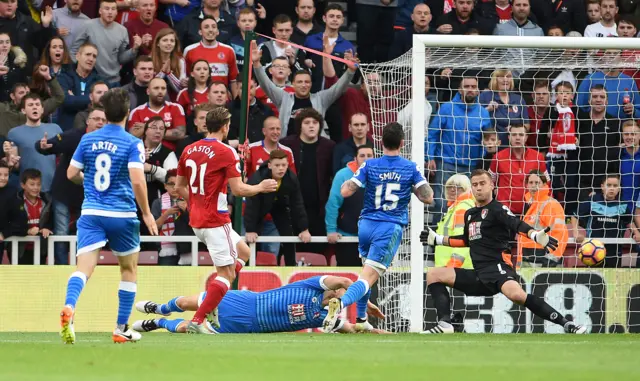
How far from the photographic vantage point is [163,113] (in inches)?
636

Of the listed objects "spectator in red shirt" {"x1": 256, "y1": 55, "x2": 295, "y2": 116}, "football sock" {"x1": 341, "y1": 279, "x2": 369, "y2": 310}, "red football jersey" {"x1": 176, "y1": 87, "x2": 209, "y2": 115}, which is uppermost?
"spectator in red shirt" {"x1": 256, "y1": 55, "x2": 295, "y2": 116}

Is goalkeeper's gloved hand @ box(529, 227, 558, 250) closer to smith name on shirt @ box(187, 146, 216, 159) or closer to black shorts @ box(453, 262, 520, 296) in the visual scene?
black shorts @ box(453, 262, 520, 296)

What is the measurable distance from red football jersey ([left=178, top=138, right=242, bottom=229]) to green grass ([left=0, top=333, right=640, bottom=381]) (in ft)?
4.42

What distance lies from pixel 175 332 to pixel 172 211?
3.01 m

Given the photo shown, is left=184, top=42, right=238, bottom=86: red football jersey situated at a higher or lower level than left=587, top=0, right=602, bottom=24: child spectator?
lower

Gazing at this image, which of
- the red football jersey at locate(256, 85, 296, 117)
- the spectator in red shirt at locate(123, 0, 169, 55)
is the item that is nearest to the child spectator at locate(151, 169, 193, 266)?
the red football jersey at locate(256, 85, 296, 117)

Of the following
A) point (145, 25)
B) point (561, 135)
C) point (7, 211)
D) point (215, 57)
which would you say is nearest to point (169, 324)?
point (7, 211)

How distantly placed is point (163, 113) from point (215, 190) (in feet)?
15.1

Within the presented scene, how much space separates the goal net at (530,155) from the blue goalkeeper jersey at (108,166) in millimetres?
4710

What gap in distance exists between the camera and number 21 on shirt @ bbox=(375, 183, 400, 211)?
12.8 meters

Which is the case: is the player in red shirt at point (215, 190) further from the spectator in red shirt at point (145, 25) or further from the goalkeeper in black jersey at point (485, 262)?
the spectator in red shirt at point (145, 25)

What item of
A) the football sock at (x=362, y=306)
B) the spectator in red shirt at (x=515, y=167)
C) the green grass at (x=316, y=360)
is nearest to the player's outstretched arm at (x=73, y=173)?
the green grass at (x=316, y=360)

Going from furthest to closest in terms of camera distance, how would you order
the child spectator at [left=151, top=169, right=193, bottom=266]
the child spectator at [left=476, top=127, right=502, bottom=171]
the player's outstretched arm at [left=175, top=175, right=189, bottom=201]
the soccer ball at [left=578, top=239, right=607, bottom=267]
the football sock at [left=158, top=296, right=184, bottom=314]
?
1. the child spectator at [left=476, top=127, right=502, bottom=171]
2. the child spectator at [left=151, top=169, right=193, bottom=266]
3. the soccer ball at [left=578, top=239, right=607, bottom=267]
4. the football sock at [left=158, top=296, right=184, bottom=314]
5. the player's outstretched arm at [left=175, top=175, right=189, bottom=201]

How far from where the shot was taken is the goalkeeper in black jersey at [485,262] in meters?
13.1
